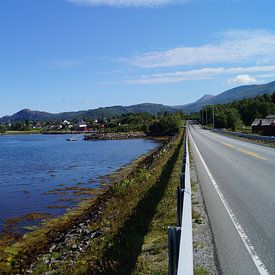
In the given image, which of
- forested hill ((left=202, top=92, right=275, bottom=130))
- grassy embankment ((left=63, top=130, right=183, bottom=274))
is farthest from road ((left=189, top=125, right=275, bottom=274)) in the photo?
forested hill ((left=202, top=92, right=275, bottom=130))

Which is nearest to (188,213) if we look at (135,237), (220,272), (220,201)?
(220,272)

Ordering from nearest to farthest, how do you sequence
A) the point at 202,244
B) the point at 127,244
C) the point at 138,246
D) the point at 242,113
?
1. the point at 202,244
2. the point at 138,246
3. the point at 127,244
4. the point at 242,113

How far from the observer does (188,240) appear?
5.53 metres

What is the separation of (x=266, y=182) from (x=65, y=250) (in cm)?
786

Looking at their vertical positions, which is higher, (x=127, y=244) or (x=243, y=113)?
(x=243, y=113)

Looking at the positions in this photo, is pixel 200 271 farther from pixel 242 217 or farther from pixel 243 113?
pixel 243 113

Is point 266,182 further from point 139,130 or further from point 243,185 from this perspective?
point 139,130

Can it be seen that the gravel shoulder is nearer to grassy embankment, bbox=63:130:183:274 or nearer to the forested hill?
grassy embankment, bbox=63:130:183:274

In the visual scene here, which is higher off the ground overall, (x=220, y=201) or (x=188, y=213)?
(x=188, y=213)

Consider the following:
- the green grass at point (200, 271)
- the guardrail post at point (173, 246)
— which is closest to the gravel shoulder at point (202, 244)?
the green grass at point (200, 271)

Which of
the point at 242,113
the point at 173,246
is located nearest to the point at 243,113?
the point at 242,113

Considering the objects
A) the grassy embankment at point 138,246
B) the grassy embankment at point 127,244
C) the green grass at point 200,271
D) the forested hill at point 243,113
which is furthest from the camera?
the forested hill at point 243,113

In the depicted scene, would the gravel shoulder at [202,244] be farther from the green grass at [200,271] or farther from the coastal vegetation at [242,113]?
the coastal vegetation at [242,113]

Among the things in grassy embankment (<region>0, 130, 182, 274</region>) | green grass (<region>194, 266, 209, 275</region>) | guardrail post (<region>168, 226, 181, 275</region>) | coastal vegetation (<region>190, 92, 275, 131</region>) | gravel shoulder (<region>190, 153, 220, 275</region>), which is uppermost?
coastal vegetation (<region>190, 92, 275, 131</region>)
